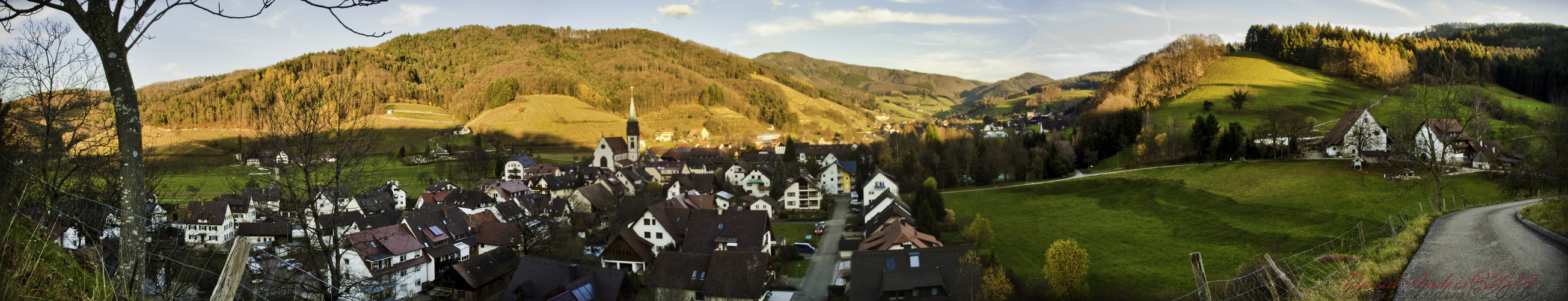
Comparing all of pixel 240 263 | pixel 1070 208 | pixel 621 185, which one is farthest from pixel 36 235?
pixel 621 185

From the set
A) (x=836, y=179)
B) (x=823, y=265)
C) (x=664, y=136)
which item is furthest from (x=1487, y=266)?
(x=664, y=136)

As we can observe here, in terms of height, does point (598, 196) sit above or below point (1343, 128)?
below

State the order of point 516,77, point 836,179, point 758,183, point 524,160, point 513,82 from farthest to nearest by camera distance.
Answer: point 516,77 → point 513,82 → point 524,160 → point 836,179 → point 758,183

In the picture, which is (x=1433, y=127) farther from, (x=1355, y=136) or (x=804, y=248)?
(x=804, y=248)

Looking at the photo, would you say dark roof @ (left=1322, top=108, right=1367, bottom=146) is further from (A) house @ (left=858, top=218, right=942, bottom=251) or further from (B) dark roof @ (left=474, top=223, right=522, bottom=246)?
(B) dark roof @ (left=474, top=223, right=522, bottom=246)

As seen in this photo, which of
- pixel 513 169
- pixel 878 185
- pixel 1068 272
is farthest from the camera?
pixel 513 169

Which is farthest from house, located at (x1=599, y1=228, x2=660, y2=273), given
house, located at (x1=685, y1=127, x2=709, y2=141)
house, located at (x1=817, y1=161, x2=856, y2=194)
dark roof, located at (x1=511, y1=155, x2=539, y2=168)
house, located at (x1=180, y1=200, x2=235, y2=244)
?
house, located at (x1=685, y1=127, x2=709, y2=141)

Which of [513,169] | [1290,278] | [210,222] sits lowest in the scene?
[210,222]

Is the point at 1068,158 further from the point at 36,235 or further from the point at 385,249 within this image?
the point at 36,235
